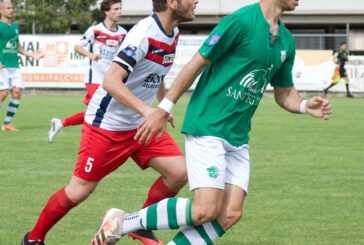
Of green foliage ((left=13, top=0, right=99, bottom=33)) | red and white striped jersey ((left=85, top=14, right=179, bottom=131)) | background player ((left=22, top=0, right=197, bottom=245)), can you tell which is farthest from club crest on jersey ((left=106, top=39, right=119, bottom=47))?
green foliage ((left=13, top=0, right=99, bottom=33))

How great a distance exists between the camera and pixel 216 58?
5.64 meters

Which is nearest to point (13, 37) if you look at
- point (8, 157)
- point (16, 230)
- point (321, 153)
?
point (8, 157)

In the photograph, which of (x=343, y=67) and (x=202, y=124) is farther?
(x=343, y=67)

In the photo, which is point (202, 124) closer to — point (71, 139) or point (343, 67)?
point (71, 139)

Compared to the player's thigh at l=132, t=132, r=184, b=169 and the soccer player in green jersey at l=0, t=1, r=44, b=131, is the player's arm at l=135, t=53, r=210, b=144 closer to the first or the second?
the player's thigh at l=132, t=132, r=184, b=169

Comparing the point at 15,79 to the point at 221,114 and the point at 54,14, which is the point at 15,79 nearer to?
the point at 221,114

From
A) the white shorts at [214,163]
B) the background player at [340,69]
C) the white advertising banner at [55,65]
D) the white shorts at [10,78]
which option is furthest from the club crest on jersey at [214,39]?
the white advertising banner at [55,65]

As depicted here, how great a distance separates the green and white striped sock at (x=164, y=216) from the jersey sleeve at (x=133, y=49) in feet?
2.94

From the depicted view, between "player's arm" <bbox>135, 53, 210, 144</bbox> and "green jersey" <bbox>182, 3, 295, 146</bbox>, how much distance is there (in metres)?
0.14

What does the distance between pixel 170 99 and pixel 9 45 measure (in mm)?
12477

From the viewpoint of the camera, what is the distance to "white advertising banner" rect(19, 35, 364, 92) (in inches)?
1293

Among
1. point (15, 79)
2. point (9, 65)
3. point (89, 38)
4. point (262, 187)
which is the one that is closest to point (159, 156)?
point (262, 187)

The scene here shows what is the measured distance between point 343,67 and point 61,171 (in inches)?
869

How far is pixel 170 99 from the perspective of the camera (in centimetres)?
558
